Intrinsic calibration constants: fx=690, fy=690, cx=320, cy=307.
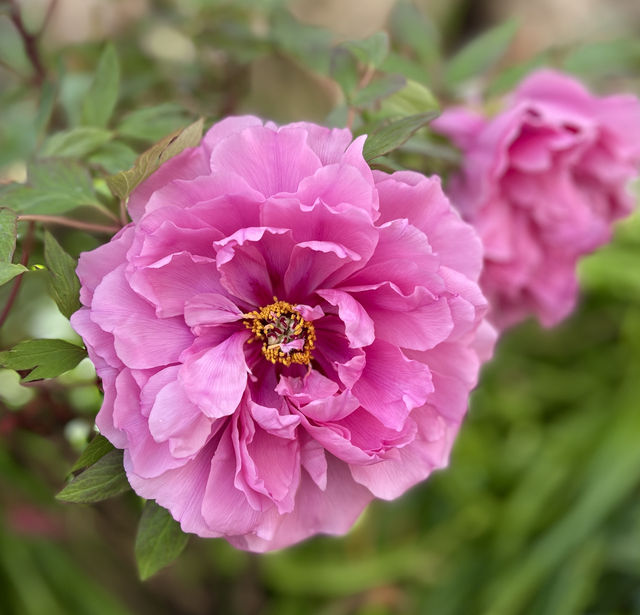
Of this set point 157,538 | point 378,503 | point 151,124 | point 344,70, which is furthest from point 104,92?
point 378,503

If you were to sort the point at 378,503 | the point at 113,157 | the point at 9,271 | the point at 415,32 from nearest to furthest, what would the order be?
the point at 9,271
the point at 113,157
the point at 415,32
the point at 378,503

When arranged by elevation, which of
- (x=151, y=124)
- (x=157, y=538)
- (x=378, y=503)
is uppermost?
(x=151, y=124)

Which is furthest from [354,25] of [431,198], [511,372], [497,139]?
[431,198]

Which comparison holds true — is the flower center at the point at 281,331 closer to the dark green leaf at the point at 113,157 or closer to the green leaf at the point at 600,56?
the dark green leaf at the point at 113,157

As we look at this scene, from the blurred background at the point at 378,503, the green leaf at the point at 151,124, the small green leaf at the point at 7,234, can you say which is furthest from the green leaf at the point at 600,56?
the small green leaf at the point at 7,234

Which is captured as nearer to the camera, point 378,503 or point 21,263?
point 21,263

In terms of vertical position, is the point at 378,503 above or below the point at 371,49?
below

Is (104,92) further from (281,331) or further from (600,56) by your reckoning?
(600,56)
